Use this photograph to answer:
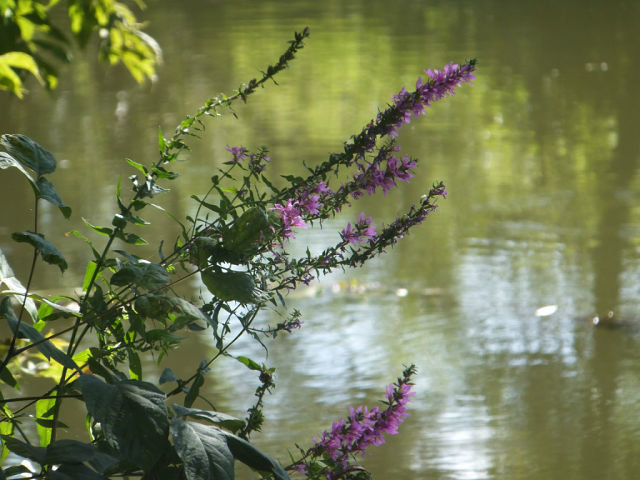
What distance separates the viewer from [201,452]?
91 centimetres

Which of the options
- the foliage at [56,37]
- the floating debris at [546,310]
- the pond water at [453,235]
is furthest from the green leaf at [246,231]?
the floating debris at [546,310]

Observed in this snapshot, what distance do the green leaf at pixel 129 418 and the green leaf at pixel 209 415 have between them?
3 centimetres

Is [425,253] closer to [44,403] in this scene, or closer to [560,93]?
[44,403]

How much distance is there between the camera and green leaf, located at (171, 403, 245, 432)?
3.15ft

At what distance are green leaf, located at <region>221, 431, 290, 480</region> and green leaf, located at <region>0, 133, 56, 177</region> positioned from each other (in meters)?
0.40

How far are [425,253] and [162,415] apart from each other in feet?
12.2

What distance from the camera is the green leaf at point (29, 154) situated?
108 centimetres

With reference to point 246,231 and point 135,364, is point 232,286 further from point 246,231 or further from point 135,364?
point 135,364

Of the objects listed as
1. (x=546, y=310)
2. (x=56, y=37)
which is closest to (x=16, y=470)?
(x=56, y=37)

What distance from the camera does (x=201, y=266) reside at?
43.3 inches

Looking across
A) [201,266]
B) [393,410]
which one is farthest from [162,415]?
[393,410]

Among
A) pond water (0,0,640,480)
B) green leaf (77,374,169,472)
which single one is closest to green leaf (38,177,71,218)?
green leaf (77,374,169,472)

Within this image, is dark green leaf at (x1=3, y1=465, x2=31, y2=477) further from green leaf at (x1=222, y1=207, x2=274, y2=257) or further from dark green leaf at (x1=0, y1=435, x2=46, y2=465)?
green leaf at (x1=222, y1=207, x2=274, y2=257)

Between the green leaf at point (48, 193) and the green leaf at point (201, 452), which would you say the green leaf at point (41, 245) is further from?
the green leaf at point (201, 452)
